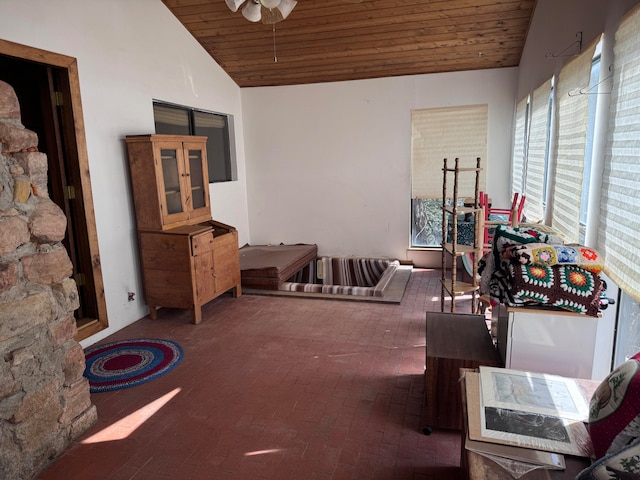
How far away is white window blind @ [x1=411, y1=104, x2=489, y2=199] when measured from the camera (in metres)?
5.79

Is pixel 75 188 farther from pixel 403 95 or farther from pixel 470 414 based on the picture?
pixel 403 95

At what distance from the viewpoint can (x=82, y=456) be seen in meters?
2.47

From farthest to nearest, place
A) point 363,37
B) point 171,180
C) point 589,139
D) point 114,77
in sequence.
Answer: point 363,37
point 171,180
point 114,77
point 589,139

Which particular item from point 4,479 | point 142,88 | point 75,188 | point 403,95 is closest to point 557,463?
point 4,479

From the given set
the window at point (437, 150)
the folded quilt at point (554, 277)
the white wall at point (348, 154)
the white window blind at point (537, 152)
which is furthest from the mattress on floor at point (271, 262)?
the folded quilt at point (554, 277)

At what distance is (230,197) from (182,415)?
3965mm

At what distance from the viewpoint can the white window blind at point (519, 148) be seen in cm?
486

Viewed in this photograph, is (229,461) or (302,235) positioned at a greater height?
(302,235)

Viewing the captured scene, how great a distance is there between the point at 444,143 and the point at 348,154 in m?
1.31

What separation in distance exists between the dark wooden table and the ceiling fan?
2.18 metres

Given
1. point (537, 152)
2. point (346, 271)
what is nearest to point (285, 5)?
point (537, 152)

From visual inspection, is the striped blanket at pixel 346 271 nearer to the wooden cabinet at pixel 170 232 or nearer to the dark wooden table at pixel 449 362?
the wooden cabinet at pixel 170 232

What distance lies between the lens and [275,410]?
2.84m

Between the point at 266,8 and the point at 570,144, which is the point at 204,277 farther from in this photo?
the point at 570,144
